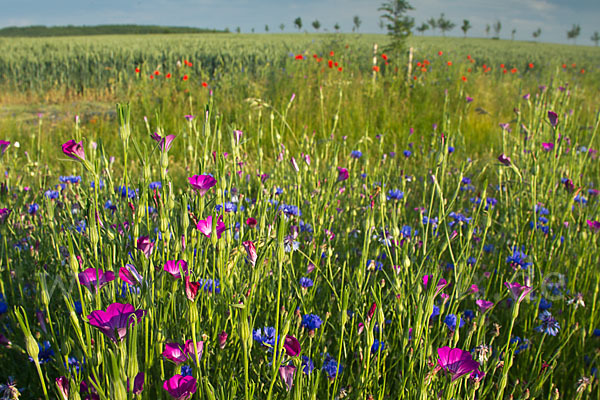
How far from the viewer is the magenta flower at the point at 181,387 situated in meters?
0.73

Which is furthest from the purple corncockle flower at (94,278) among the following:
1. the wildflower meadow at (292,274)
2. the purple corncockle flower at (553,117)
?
the purple corncockle flower at (553,117)

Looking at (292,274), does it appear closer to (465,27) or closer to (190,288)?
(190,288)

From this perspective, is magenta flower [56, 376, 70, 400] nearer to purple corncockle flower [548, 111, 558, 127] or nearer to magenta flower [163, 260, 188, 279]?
magenta flower [163, 260, 188, 279]

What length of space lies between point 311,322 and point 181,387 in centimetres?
49

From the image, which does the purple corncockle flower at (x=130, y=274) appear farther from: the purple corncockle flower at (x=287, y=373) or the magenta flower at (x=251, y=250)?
the purple corncockle flower at (x=287, y=373)

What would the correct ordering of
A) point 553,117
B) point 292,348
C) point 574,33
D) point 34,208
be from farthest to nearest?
point 574,33
point 34,208
point 553,117
point 292,348

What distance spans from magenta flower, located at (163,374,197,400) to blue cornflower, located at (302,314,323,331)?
0.46m

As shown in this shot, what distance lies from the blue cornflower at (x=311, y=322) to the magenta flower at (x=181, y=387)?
1.52ft

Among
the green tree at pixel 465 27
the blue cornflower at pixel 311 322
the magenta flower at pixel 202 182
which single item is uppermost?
the green tree at pixel 465 27

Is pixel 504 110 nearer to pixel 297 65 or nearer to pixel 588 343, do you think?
pixel 297 65

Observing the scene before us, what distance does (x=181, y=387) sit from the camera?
738 millimetres

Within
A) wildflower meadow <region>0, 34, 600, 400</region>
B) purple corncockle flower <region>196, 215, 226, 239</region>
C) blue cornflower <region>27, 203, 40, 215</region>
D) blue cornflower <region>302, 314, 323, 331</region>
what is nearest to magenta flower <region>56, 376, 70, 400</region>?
wildflower meadow <region>0, 34, 600, 400</region>

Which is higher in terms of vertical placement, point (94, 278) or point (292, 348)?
point (94, 278)

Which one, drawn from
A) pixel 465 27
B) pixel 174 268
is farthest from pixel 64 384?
pixel 465 27
